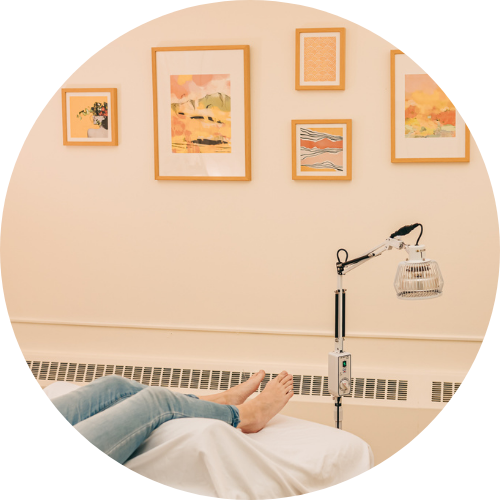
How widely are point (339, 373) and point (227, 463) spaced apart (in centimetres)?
54

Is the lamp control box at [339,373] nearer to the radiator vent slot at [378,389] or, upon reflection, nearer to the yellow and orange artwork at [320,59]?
the radiator vent slot at [378,389]

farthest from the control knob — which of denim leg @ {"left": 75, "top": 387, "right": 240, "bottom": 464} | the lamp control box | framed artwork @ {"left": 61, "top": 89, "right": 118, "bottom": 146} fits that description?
framed artwork @ {"left": 61, "top": 89, "right": 118, "bottom": 146}

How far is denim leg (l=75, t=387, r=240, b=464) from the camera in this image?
4.06 feet

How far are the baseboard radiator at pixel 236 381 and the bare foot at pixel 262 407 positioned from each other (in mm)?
306

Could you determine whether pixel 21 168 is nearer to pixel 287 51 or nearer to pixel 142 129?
pixel 142 129

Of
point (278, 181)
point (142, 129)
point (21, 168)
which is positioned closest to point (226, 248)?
point (278, 181)

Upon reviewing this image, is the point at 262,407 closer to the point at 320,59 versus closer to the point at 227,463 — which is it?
the point at 227,463

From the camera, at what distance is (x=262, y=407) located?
162 cm

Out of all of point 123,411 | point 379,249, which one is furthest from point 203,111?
point 123,411

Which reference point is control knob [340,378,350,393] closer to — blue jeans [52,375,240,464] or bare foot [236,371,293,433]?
bare foot [236,371,293,433]

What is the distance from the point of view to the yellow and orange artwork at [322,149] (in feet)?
6.63

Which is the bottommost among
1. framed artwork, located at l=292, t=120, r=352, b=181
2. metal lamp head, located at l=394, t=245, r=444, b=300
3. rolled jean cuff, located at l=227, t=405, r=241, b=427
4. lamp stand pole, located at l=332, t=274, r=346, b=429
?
rolled jean cuff, located at l=227, t=405, r=241, b=427

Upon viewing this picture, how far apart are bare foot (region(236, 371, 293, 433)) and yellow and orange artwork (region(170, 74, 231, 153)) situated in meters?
0.92

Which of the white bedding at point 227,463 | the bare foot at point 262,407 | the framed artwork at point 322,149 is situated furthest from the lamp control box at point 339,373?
the framed artwork at point 322,149
